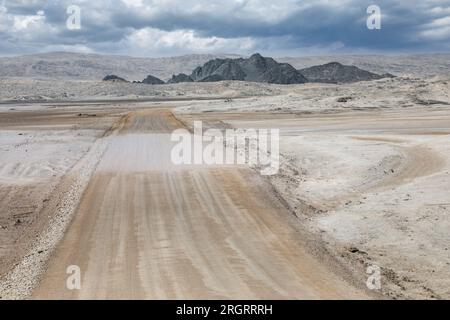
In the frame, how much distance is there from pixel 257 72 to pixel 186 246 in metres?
186

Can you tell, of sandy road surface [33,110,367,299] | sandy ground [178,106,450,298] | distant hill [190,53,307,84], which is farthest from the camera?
distant hill [190,53,307,84]

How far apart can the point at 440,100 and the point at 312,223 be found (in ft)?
193

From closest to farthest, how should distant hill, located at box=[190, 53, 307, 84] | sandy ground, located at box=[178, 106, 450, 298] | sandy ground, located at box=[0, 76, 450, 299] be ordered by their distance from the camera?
sandy ground, located at box=[0, 76, 450, 299] → sandy ground, located at box=[178, 106, 450, 298] → distant hill, located at box=[190, 53, 307, 84]

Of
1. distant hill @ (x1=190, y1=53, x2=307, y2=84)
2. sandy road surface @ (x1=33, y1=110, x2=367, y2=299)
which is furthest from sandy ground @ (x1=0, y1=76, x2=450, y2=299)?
distant hill @ (x1=190, y1=53, x2=307, y2=84)

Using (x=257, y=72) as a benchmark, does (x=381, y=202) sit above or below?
below

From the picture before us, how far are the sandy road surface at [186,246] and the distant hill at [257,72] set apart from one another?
167 metres

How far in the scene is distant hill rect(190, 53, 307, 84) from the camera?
604 feet

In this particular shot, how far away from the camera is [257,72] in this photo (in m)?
193

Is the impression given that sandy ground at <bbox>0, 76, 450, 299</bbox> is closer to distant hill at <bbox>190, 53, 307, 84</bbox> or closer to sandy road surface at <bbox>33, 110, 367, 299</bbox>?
sandy road surface at <bbox>33, 110, 367, 299</bbox>

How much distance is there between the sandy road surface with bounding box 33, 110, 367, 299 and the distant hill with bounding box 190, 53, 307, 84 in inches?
6593

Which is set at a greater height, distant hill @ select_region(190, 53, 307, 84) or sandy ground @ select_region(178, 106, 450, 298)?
distant hill @ select_region(190, 53, 307, 84)

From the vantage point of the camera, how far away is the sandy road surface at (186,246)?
838 cm

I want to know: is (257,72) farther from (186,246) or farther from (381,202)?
(186,246)

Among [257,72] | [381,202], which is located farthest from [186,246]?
[257,72]
